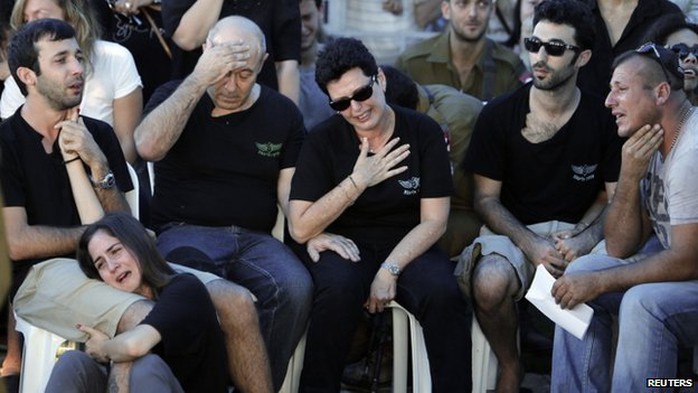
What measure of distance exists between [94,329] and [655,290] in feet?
7.33

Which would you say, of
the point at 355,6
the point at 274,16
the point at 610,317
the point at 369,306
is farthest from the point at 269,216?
the point at 355,6

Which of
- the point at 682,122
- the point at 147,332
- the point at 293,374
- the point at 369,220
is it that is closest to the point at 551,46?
the point at 682,122

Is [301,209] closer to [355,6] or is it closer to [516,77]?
[516,77]

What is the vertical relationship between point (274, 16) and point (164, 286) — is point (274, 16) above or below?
above

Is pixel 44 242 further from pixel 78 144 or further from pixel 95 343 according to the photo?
pixel 95 343

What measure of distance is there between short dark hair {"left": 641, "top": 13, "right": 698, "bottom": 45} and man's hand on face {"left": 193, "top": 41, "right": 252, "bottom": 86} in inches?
78.9

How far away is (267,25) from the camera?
7.27m

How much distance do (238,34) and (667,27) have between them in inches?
82.5

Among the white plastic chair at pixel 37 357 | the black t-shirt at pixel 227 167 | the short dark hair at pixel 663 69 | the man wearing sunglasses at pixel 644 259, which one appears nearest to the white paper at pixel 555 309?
the man wearing sunglasses at pixel 644 259

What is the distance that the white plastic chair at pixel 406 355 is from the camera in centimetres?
640

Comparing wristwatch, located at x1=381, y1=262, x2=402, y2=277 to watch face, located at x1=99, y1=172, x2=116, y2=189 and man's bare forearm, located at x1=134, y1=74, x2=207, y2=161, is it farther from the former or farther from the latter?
watch face, located at x1=99, y1=172, x2=116, y2=189

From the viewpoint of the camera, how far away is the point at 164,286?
5.90m

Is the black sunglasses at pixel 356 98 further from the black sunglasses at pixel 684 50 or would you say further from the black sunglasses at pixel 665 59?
the black sunglasses at pixel 684 50

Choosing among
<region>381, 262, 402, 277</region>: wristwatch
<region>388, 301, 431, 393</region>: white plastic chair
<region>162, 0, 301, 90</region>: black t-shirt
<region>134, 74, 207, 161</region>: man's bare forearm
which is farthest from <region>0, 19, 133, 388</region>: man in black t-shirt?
<region>388, 301, 431, 393</region>: white plastic chair
